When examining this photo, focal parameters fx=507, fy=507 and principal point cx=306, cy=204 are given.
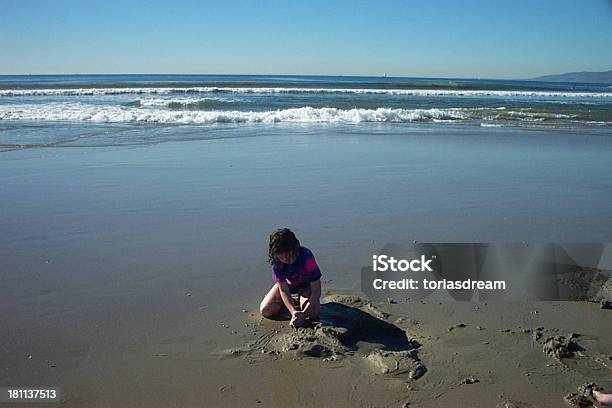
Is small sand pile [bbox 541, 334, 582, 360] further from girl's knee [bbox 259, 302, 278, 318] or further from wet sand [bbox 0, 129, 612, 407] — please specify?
girl's knee [bbox 259, 302, 278, 318]

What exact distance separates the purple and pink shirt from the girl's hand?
279 mm

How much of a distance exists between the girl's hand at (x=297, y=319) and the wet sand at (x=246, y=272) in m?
0.26

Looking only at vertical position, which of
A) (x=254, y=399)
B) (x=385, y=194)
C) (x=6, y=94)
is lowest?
(x=254, y=399)

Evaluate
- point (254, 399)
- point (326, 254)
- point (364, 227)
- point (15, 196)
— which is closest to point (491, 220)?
point (364, 227)

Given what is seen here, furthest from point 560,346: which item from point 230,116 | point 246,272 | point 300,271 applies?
point 230,116

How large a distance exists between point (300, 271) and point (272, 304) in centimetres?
33

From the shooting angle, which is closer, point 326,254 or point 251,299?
point 251,299

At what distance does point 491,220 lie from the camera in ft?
19.6

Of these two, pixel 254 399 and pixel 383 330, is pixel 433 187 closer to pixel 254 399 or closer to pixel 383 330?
pixel 383 330

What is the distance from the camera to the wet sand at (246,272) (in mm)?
3004

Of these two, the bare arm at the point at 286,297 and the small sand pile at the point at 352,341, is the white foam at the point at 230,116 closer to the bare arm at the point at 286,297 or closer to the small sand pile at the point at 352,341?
the bare arm at the point at 286,297

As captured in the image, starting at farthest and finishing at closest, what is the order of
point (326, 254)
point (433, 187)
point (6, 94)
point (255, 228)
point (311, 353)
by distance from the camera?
point (6, 94) < point (433, 187) < point (255, 228) < point (326, 254) < point (311, 353)

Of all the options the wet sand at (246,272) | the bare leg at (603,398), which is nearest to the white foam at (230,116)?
the wet sand at (246,272)

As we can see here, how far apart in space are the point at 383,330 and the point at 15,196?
5643 millimetres
